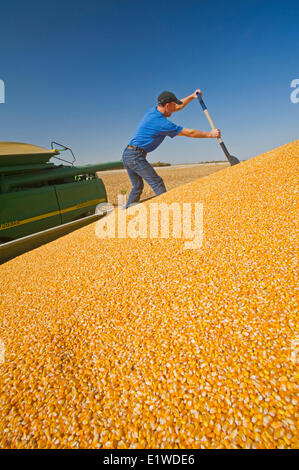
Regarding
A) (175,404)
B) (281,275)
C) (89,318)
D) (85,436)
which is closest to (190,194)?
(281,275)

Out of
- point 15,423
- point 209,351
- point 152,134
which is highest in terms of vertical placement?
point 152,134

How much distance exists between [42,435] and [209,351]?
2.55ft

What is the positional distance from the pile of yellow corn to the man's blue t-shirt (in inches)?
64.0

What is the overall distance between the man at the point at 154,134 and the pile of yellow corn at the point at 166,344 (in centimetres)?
153

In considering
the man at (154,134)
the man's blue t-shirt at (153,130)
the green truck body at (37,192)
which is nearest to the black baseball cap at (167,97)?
the man at (154,134)

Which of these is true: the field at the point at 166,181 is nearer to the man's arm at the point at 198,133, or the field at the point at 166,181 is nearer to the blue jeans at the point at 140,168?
the blue jeans at the point at 140,168

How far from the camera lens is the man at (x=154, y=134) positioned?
293cm

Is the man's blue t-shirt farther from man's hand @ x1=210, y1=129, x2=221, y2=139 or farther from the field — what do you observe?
the field

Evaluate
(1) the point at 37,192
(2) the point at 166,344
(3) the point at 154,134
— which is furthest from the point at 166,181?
(2) the point at 166,344

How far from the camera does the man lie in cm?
293

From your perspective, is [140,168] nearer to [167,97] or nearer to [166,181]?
[167,97]

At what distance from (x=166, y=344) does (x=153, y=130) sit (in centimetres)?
281

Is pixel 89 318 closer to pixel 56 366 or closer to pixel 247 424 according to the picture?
pixel 56 366

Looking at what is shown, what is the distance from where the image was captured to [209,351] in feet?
3.31
